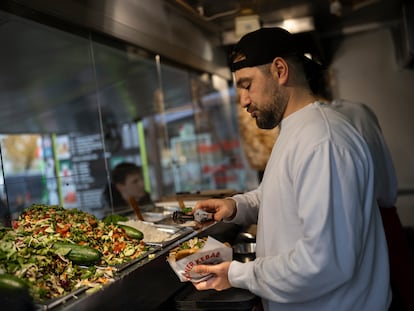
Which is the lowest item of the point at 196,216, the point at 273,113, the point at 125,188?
the point at 196,216

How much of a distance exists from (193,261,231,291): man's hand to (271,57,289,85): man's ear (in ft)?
2.20

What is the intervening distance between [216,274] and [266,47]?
81 cm

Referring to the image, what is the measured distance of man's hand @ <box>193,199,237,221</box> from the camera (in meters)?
1.86

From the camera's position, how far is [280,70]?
1.47 m

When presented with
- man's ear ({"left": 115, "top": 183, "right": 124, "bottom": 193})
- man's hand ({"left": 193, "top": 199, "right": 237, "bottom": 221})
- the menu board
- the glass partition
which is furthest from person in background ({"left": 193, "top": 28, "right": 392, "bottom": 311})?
man's ear ({"left": 115, "top": 183, "right": 124, "bottom": 193})

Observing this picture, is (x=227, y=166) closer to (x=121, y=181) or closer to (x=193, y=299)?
(x=121, y=181)

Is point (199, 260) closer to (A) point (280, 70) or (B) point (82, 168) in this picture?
(A) point (280, 70)

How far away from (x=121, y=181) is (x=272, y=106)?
1758mm

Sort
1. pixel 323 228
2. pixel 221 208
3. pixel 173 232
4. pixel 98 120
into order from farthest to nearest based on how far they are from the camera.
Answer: pixel 98 120
pixel 173 232
pixel 221 208
pixel 323 228

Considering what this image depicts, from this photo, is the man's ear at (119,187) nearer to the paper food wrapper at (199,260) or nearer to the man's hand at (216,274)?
the paper food wrapper at (199,260)

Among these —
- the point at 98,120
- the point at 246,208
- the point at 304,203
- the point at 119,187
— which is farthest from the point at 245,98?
the point at 98,120

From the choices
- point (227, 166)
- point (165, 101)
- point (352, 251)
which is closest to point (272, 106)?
point (352, 251)

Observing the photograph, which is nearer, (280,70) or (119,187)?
(280,70)

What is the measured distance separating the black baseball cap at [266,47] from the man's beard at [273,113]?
142mm
